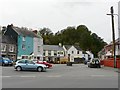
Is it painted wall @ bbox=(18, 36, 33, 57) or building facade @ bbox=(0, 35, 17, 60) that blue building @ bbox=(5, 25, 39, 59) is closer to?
painted wall @ bbox=(18, 36, 33, 57)

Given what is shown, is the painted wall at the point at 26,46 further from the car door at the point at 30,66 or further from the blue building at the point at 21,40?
the car door at the point at 30,66

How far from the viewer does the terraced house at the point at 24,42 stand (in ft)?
259

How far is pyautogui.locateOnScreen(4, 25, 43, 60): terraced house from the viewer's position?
79.1 metres

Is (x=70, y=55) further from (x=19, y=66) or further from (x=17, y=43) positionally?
(x=19, y=66)

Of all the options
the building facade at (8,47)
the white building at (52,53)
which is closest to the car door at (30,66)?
the building facade at (8,47)

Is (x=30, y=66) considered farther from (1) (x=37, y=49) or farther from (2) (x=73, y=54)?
(2) (x=73, y=54)

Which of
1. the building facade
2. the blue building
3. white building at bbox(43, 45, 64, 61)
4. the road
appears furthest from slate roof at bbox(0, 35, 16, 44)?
the road

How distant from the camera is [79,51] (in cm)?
11919

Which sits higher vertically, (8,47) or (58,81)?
(8,47)

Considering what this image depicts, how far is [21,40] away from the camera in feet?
260

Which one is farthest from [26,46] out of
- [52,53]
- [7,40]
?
[52,53]

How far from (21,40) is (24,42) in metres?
1.01

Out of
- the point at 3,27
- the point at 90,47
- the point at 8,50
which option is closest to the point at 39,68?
the point at 8,50

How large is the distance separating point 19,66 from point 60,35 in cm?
10424
